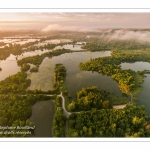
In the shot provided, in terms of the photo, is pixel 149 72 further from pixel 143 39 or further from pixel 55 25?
pixel 55 25

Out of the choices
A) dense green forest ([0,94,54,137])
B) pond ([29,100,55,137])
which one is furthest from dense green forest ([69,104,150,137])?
dense green forest ([0,94,54,137])

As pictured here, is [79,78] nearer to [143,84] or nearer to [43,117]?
[43,117]

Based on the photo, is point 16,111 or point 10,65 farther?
point 10,65

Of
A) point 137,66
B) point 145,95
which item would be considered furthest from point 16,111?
point 137,66

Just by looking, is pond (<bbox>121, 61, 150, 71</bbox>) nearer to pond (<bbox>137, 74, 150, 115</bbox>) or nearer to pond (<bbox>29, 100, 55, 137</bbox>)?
pond (<bbox>137, 74, 150, 115</bbox>)

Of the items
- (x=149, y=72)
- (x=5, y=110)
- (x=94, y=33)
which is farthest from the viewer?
(x=94, y=33)

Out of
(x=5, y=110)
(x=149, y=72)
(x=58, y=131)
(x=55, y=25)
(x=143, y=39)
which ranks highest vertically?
(x=55, y=25)
